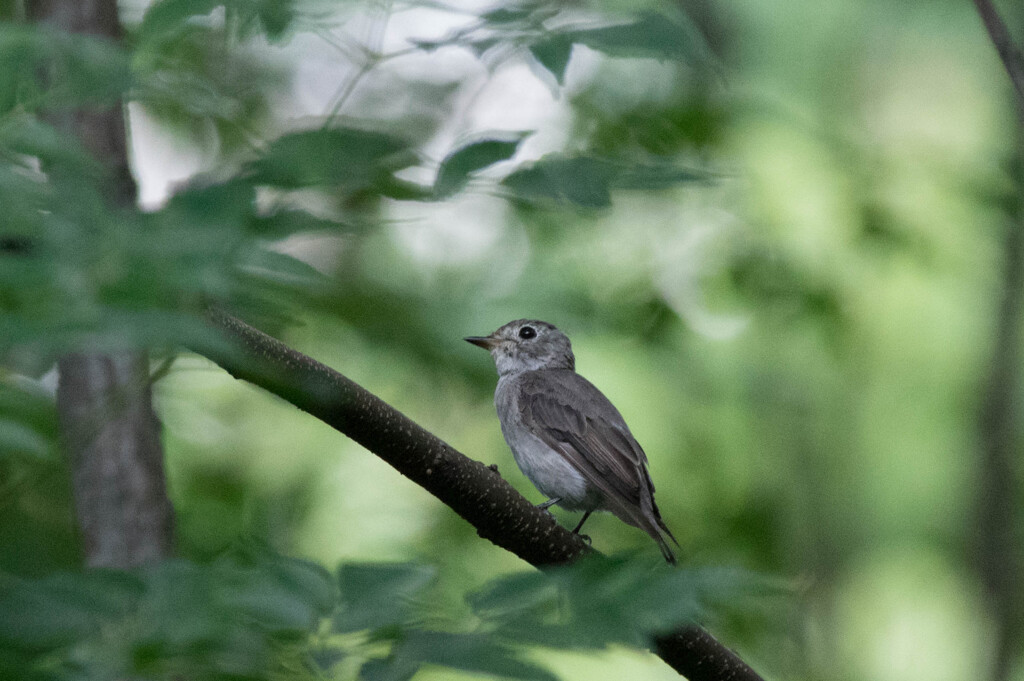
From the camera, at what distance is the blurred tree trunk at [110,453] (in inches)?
132

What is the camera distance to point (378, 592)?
4.68 feet

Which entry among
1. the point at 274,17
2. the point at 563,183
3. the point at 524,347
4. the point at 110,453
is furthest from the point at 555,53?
the point at 524,347

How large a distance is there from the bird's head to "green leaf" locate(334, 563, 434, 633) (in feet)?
→ 11.3

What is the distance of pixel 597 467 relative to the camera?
14.0 ft

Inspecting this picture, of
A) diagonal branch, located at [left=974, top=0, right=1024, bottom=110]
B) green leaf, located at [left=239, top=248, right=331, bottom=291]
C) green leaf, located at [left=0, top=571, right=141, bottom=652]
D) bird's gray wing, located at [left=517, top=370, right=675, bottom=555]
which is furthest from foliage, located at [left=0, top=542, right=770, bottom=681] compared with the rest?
bird's gray wing, located at [left=517, top=370, right=675, bottom=555]

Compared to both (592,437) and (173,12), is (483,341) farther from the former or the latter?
(173,12)

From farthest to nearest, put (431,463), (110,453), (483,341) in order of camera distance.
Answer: (483,341) < (110,453) < (431,463)

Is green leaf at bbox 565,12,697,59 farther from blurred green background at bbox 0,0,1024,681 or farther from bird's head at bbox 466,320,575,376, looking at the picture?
bird's head at bbox 466,320,575,376

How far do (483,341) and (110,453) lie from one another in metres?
1.88

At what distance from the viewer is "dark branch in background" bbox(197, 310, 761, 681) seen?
2.16 m

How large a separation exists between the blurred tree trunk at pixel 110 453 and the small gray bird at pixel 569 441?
1.59 m

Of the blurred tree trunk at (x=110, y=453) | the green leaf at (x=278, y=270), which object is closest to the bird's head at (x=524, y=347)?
the blurred tree trunk at (x=110, y=453)

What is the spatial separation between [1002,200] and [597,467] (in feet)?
7.98

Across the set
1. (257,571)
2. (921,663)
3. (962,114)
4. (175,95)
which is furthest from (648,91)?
(921,663)
